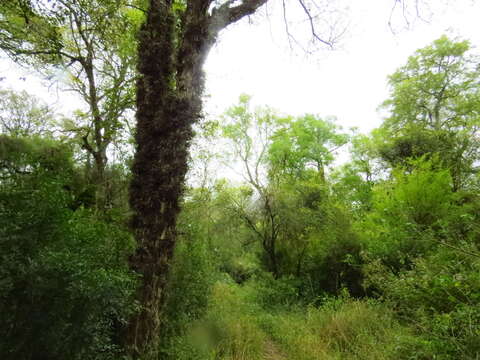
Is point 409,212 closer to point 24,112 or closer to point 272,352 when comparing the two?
point 272,352

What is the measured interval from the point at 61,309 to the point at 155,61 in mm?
3272

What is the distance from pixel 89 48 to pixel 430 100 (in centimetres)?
1794

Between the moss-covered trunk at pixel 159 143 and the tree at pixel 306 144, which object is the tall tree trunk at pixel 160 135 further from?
the tree at pixel 306 144

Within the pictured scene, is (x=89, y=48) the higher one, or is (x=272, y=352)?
(x=89, y=48)

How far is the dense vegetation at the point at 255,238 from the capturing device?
187 centimetres

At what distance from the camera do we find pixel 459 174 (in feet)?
31.0

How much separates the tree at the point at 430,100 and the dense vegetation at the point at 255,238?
3.2 inches

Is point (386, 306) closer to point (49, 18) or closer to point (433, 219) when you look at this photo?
point (433, 219)

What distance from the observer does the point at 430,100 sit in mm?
14750

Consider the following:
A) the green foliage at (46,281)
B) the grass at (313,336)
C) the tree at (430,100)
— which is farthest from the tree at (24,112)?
the tree at (430,100)

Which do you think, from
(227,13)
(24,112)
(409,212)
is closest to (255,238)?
(409,212)

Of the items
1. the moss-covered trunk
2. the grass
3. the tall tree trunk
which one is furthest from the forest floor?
the moss-covered trunk

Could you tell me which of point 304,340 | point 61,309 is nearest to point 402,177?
point 304,340

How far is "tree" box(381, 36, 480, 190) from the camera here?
1127cm
